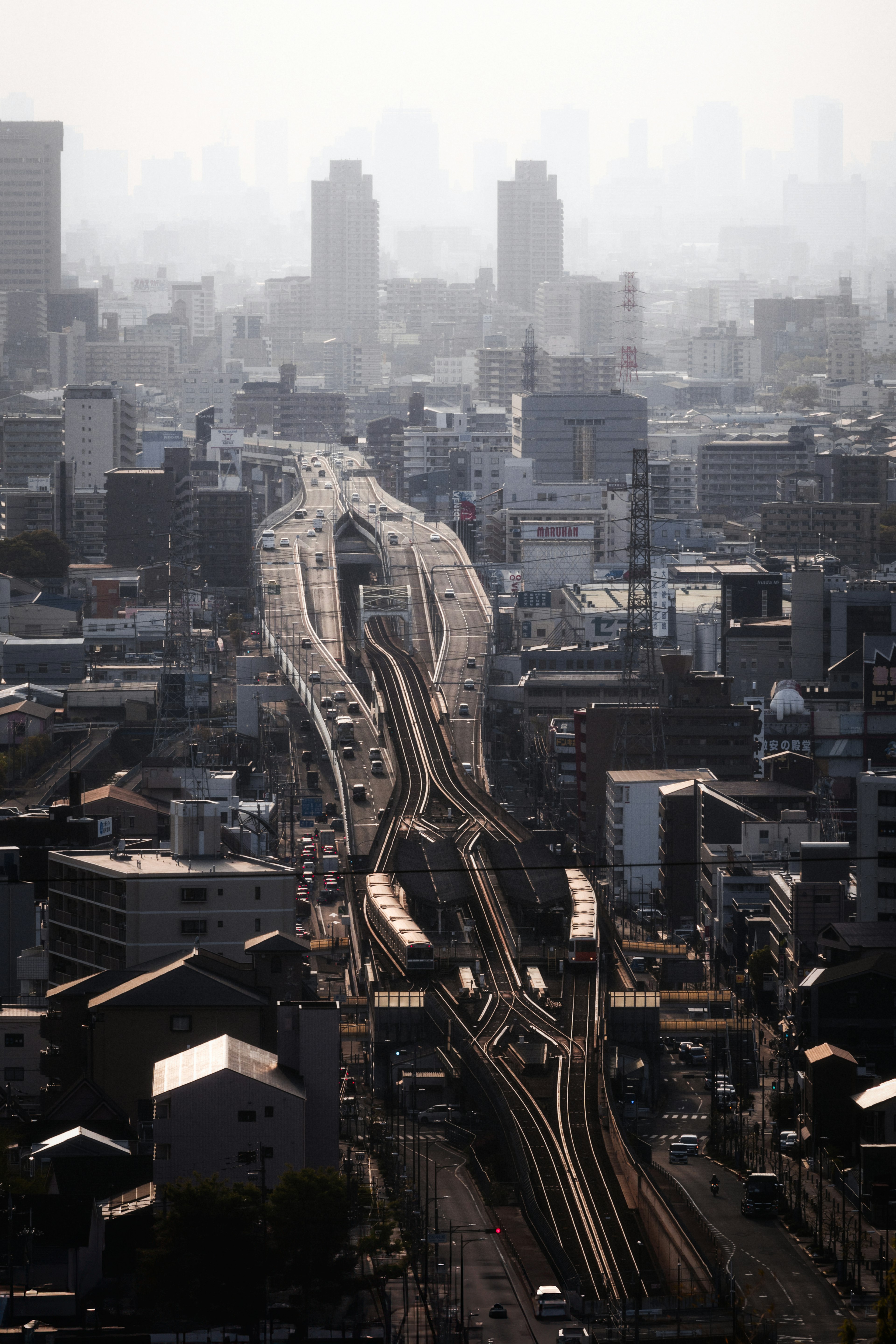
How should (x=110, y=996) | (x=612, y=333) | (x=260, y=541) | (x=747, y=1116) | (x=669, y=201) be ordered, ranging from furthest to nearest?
(x=669, y=201) → (x=612, y=333) → (x=260, y=541) → (x=747, y=1116) → (x=110, y=996)

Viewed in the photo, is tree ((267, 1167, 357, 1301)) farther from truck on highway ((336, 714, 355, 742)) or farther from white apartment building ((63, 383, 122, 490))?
white apartment building ((63, 383, 122, 490))

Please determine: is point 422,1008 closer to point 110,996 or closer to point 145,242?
point 110,996

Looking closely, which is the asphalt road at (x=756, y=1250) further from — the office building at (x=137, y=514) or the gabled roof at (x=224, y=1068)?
the office building at (x=137, y=514)

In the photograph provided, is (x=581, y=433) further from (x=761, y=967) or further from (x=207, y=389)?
(x=761, y=967)

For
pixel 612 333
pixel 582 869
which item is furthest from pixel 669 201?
pixel 582 869

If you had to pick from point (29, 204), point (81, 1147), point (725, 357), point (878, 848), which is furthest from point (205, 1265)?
point (725, 357)
